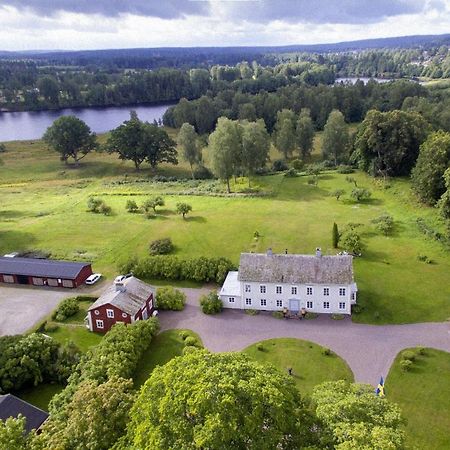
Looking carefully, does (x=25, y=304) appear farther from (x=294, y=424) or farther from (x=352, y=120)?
Result: (x=352, y=120)

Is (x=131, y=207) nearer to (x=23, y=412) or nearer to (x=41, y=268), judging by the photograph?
(x=41, y=268)

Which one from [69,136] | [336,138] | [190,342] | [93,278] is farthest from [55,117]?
[190,342]

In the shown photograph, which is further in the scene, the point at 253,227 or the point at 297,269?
the point at 253,227

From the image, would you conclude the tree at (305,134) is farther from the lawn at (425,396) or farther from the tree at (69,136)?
the lawn at (425,396)

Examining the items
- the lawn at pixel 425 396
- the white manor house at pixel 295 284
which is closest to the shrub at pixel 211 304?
the white manor house at pixel 295 284

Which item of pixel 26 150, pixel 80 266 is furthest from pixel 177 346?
pixel 26 150

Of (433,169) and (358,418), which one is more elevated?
(358,418)

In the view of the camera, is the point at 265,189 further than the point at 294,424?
Yes
